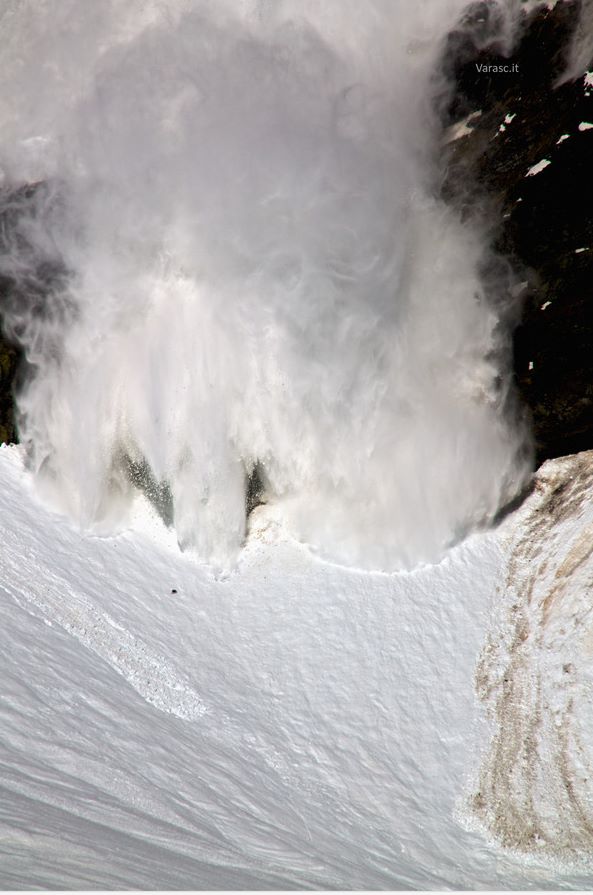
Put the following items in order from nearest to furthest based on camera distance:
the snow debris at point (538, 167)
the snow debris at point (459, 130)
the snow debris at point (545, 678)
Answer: the snow debris at point (545, 678) → the snow debris at point (538, 167) → the snow debris at point (459, 130)

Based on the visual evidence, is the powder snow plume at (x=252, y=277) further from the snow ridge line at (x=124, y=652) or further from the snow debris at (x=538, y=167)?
the snow ridge line at (x=124, y=652)

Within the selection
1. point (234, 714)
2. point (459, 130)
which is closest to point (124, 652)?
point (234, 714)

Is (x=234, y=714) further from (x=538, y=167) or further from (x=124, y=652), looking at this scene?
(x=538, y=167)

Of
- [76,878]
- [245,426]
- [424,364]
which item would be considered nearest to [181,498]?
[245,426]

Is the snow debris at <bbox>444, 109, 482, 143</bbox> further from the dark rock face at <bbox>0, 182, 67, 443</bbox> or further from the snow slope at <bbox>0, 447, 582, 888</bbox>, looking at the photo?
the snow slope at <bbox>0, 447, 582, 888</bbox>

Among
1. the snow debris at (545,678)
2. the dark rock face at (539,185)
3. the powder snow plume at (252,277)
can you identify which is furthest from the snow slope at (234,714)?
the dark rock face at (539,185)

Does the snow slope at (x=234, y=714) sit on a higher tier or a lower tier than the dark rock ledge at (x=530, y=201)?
lower

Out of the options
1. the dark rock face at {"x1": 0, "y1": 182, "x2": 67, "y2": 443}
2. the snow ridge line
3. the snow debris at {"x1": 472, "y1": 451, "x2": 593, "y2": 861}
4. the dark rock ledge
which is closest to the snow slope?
the snow ridge line

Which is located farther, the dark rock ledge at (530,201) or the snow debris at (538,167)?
the snow debris at (538,167)
